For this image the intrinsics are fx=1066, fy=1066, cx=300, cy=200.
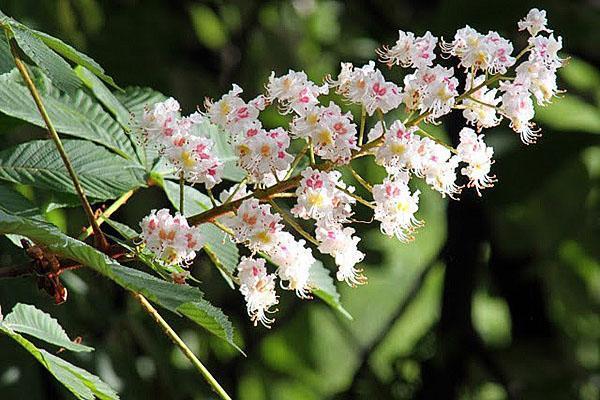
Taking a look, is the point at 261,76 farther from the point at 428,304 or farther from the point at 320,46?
the point at 428,304

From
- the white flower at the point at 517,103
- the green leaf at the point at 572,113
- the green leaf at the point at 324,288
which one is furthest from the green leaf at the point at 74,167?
the green leaf at the point at 572,113

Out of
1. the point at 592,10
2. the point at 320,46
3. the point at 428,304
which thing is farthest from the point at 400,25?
the point at 428,304

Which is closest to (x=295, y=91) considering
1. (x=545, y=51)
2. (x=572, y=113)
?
(x=545, y=51)

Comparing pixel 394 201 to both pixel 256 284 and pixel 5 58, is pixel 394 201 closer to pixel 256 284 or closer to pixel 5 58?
pixel 256 284

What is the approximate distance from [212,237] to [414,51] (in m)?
0.17

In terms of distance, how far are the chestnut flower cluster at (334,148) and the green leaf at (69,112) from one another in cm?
12

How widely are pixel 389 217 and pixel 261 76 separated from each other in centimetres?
143

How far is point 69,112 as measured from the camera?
717 millimetres

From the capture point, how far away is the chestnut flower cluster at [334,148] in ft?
1.82

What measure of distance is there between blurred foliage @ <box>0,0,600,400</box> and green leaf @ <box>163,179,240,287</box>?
2.16 feet

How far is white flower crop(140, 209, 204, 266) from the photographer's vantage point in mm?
548

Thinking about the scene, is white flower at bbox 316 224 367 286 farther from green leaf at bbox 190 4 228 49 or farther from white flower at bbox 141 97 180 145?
green leaf at bbox 190 4 228 49

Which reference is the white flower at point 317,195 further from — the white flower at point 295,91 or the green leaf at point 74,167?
the green leaf at point 74,167

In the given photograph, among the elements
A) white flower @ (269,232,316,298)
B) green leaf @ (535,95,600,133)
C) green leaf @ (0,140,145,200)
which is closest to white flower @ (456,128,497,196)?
white flower @ (269,232,316,298)
